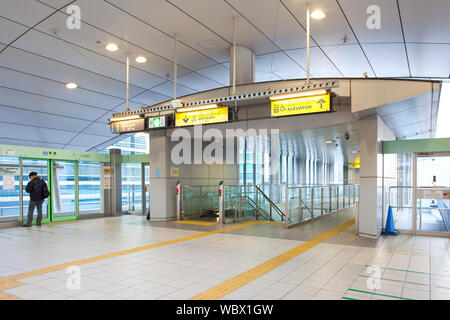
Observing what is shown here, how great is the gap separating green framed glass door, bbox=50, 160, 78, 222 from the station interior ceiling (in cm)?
219

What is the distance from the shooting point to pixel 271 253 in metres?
5.99

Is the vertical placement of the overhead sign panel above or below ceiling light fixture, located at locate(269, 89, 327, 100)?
below

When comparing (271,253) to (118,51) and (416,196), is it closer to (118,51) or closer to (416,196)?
Answer: (416,196)

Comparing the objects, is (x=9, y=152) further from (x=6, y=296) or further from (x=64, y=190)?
(x=6, y=296)

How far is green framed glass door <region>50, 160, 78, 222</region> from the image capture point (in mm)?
10883

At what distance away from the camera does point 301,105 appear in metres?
5.69

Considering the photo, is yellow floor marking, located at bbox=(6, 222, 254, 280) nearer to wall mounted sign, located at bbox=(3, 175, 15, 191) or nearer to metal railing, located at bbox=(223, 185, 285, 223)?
metal railing, located at bbox=(223, 185, 285, 223)

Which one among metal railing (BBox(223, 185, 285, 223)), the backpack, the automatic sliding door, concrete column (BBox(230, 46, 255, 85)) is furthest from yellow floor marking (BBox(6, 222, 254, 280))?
the automatic sliding door

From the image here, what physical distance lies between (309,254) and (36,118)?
1108 centimetres

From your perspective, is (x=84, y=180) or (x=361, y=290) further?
(x=84, y=180)

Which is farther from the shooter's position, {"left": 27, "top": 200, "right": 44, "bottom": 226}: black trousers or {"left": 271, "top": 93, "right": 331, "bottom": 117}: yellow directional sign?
{"left": 27, "top": 200, "right": 44, "bottom": 226}: black trousers

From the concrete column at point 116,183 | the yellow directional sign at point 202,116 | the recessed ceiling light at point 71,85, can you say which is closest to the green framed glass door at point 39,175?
the concrete column at point 116,183

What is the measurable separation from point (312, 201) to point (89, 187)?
815 cm
